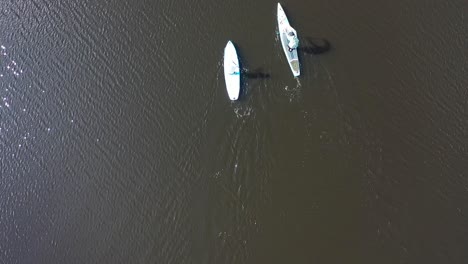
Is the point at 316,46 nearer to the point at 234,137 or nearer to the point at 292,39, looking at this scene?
the point at 292,39

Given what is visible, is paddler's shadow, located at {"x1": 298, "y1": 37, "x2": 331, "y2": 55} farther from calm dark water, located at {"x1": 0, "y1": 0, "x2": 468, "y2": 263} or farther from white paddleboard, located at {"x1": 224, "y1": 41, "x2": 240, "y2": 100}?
white paddleboard, located at {"x1": 224, "y1": 41, "x2": 240, "y2": 100}

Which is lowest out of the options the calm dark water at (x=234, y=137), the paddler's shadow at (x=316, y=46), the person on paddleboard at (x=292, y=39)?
the calm dark water at (x=234, y=137)

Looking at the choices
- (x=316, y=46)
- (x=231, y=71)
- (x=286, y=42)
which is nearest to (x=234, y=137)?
(x=231, y=71)

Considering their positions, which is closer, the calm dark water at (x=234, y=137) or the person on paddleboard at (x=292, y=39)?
the calm dark water at (x=234, y=137)

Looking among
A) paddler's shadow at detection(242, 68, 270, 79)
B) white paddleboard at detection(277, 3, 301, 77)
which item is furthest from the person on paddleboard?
paddler's shadow at detection(242, 68, 270, 79)

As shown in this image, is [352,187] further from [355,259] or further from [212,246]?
[212,246]

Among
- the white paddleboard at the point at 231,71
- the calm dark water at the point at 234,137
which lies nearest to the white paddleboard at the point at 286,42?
the calm dark water at the point at 234,137

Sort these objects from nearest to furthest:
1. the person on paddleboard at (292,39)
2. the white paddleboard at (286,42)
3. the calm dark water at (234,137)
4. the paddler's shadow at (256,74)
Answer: the calm dark water at (234,137), the person on paddleboard at (292,39), the white paddleboard at (286,42), the paddler's shadow at (256,74)

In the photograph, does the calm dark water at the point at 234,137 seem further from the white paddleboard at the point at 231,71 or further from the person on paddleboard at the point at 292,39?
the person on paddleboard at the point at 292,39

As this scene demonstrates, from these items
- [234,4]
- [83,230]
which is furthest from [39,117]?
[234,4]
